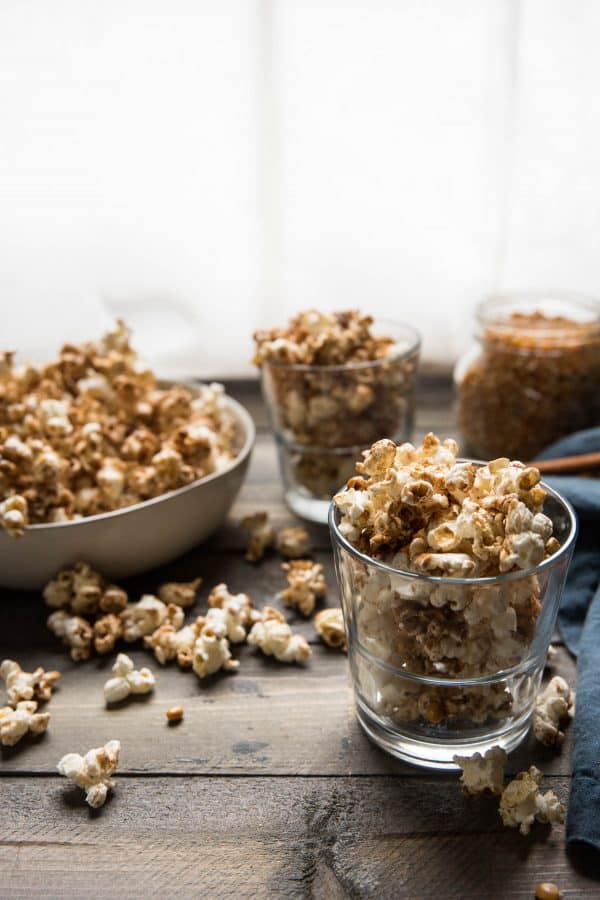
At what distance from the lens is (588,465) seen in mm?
1235

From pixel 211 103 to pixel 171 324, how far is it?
373 mm

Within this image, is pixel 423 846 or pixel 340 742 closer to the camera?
pixel 423 846

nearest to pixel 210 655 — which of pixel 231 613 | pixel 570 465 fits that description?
pixel 231 613

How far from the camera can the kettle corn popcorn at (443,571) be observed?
2.51 feet

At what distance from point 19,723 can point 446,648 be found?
1.40 feet

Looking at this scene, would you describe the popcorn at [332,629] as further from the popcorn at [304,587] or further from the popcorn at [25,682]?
the popcorn at [25,682]

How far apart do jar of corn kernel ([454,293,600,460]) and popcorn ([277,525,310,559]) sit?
33 cm

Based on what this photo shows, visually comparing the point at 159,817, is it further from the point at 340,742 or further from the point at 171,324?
the point at 171,324

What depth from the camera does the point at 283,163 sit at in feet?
5.04

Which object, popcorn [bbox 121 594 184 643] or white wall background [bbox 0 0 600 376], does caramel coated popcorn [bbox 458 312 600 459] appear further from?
popcorn [bbox 121 594 184 643]

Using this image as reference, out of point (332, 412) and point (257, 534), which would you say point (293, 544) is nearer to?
point (257, 534)

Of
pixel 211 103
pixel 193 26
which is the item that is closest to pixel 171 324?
pixel 211 103

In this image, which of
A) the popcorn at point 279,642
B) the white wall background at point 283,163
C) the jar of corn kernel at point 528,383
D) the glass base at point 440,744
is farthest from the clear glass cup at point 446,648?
the white wall background at point 283,163

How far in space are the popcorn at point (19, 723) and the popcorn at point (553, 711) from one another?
477 mm
